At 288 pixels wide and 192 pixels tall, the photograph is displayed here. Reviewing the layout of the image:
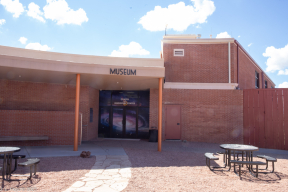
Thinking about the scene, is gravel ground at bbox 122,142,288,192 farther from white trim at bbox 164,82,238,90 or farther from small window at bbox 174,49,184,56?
small window at bbox 174,49,184,56

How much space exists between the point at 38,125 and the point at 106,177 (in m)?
6.64

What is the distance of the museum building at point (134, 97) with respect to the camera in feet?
35.0

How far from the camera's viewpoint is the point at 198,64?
14453mm

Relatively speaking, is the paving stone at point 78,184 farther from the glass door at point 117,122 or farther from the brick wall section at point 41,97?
the glass door at point 117,122

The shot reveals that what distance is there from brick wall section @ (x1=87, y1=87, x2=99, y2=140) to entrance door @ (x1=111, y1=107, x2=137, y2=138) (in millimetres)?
1218

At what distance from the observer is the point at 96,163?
24.5 feet

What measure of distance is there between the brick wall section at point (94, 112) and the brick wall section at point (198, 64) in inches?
193

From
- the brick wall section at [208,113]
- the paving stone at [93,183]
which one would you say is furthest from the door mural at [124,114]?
the paving stone at [93,183]

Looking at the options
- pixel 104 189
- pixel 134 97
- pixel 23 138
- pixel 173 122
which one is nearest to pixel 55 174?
pixel 104 189

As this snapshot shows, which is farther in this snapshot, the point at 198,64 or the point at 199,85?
the point at 198,64

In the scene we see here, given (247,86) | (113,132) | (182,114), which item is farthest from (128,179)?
(247,86)

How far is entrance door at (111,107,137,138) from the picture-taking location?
15396 millimetres

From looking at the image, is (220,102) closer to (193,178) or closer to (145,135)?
(145,135)

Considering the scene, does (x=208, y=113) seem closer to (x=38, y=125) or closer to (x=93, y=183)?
(x=38, y=125)
